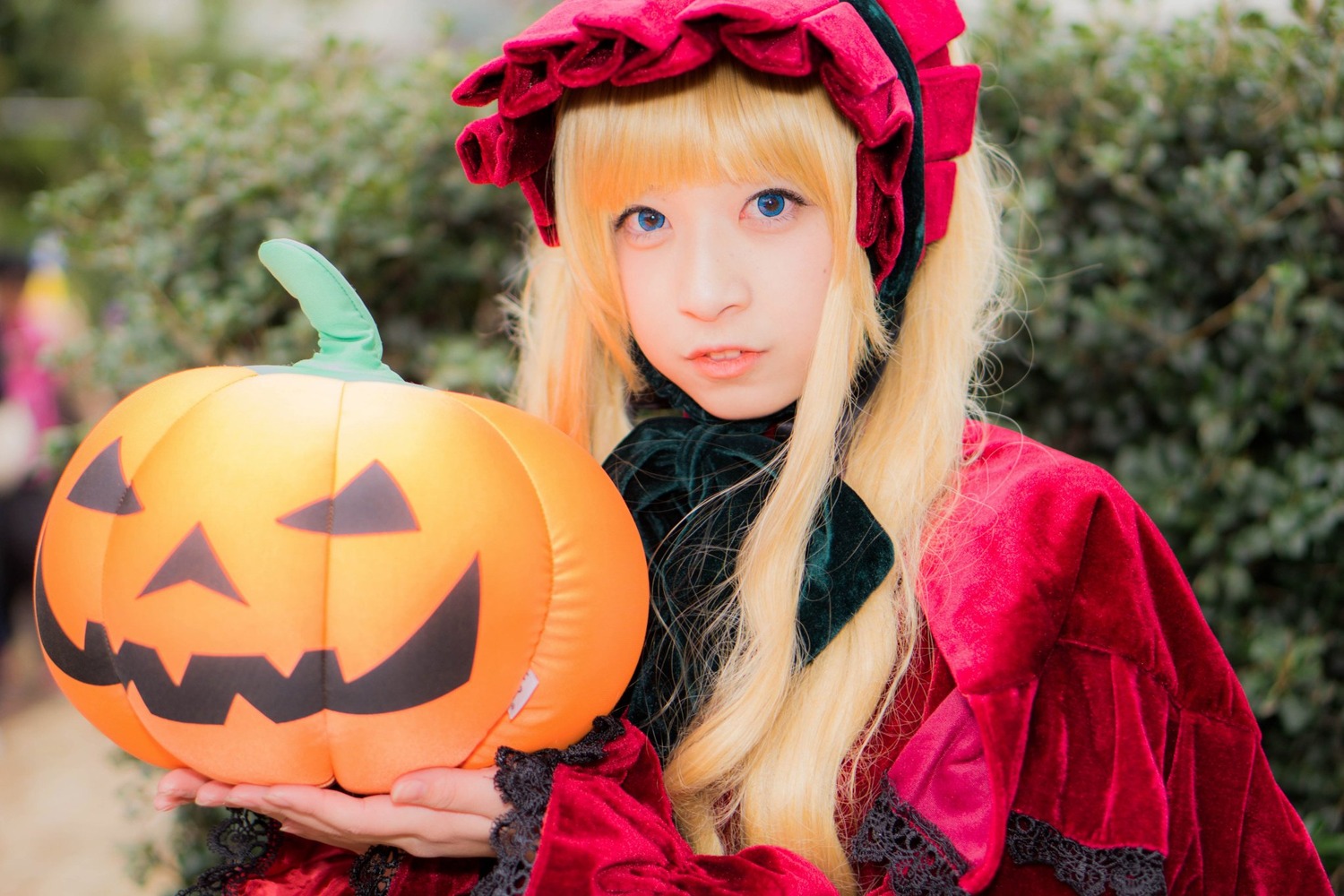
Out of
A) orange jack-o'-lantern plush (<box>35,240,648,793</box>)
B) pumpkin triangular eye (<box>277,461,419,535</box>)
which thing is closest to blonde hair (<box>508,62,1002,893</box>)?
orange jack-o'-lantern plush (<box>35,240,648,793</box>)

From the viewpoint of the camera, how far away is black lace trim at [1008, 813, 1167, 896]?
3.67ft

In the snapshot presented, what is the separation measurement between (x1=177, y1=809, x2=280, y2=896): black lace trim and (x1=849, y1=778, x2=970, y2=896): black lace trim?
2.47ft

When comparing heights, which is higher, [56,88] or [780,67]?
[780,67]

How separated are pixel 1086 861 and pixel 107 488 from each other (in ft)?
3.63

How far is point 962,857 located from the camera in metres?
1.14

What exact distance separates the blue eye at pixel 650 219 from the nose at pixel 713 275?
0.08m

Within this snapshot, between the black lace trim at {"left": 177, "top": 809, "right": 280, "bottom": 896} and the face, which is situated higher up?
the face

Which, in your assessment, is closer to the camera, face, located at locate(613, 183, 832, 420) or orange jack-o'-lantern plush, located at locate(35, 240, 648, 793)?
orange jack-o'-lantern plush, located at locate(35, 240, 648, 793)

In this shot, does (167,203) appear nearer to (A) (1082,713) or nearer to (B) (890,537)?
(B) (890,537)

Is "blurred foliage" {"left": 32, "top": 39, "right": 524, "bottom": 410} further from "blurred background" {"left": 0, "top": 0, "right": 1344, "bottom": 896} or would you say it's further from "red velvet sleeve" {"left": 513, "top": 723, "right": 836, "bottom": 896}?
"red velvet sleeve" {"left": 513, "top": 723, "right": 836, "bottom": 896}

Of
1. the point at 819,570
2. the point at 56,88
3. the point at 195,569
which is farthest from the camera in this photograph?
the point at 56,88

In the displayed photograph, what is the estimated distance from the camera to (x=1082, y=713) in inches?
47.2

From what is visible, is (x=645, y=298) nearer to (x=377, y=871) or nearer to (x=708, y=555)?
(x=708, y=555)

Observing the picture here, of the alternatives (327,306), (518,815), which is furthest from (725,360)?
(518,815)
